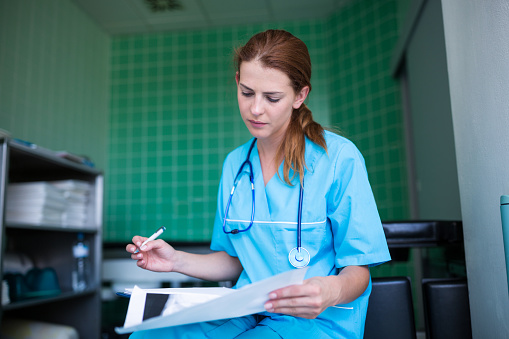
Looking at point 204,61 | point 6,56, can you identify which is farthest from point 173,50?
point 6,56

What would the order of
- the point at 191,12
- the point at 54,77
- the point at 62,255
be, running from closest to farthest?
1. the point at 62,255
2. the point at 54,77
3. the point at 191,12

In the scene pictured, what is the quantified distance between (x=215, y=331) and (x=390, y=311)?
50cm

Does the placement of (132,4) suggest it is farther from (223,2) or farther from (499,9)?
(499,9)

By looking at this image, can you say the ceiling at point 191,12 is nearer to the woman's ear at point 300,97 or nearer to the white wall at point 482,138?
the white wall at point 482,138

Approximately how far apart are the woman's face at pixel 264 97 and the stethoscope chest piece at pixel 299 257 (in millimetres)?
294

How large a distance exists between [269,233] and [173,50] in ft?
10.1

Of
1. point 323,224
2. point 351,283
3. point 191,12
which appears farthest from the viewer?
point 191,12

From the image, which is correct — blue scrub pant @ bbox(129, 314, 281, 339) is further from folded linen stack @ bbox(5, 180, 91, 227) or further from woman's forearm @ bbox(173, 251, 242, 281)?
folded linen stack @ bbox(5, 180, 91, 227)

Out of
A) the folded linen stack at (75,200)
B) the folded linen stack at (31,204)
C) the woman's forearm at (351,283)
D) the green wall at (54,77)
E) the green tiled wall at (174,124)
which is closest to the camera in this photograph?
the woman's forearm at (351,283)

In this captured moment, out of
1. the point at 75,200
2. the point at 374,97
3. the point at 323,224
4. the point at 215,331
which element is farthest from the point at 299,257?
the point at 374,97

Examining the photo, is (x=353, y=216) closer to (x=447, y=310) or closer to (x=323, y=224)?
(x=323, y=224)

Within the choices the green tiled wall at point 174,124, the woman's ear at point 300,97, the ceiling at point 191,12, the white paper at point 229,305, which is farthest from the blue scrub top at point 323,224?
the ceiling at point 191,12

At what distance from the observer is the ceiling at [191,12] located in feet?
11.0

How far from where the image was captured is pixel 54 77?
3.11 m
